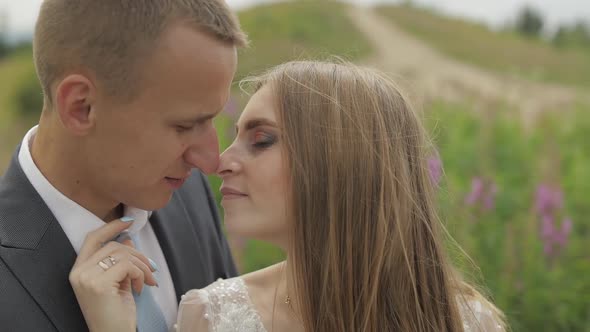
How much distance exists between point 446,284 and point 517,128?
4.35 metres

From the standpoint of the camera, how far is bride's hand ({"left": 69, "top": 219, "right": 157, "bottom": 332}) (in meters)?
2.10

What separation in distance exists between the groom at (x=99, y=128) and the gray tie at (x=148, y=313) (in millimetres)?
186

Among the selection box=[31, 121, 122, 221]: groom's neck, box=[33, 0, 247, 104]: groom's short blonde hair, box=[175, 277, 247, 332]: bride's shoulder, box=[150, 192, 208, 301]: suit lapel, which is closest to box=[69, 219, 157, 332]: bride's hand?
box=[31, 121, 122, 221]: groom's neck

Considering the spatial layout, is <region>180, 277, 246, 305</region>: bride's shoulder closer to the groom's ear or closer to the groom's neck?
the groom's neck

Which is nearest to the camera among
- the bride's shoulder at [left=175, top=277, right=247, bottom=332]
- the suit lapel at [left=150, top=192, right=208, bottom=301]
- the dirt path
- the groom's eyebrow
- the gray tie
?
the groom's eyebrow

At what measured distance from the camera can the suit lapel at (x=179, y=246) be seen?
104 inches

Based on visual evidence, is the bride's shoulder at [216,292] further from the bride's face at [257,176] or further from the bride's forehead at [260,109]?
the bride's forehead at [260,109]

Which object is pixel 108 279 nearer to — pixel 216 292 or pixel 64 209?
pixel 64 209

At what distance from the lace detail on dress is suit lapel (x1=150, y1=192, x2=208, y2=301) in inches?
5.7

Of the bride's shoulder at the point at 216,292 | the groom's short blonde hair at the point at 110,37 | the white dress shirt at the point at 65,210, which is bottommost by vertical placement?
the bride's shoulder at the point at 216,292

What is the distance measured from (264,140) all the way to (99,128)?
483 mm

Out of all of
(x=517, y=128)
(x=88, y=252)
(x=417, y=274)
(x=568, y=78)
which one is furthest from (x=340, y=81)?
(x=568, y=78)

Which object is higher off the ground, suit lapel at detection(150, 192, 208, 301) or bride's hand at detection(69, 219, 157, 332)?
bride's hand at detection(69, 219, 157, 332)

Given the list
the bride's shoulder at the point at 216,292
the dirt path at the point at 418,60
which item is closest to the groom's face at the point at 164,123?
the bride's shoulder at the point at 216,292
